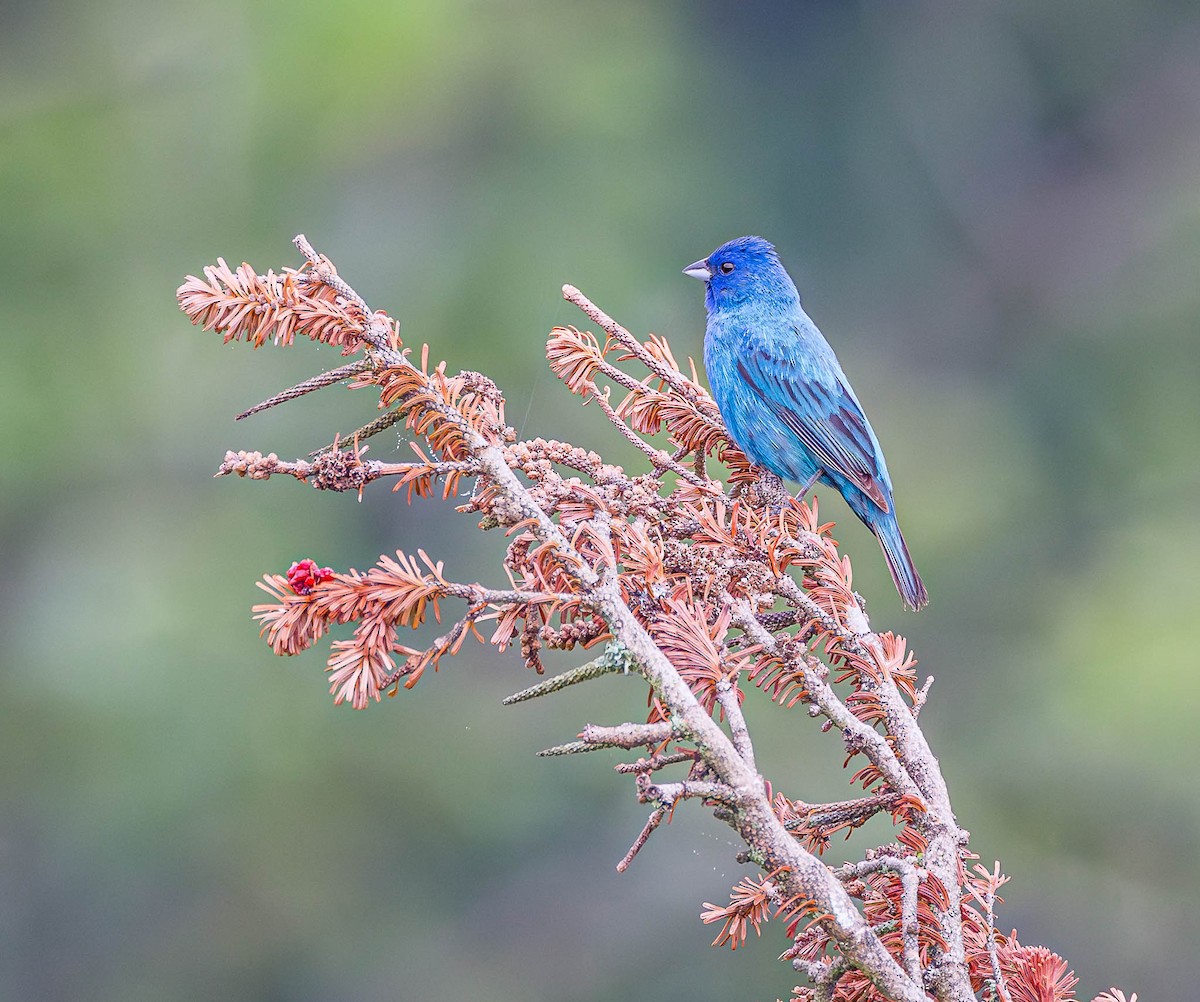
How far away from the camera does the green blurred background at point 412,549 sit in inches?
227

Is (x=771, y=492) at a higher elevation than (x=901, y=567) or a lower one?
lower

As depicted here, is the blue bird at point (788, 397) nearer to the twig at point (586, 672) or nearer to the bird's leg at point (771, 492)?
the bird's leg at point (771, 492)

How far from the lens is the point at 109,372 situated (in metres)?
6.23

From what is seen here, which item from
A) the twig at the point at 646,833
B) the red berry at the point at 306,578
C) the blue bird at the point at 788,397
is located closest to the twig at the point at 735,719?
the twig at the point at 646,833

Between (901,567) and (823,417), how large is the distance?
421 mm

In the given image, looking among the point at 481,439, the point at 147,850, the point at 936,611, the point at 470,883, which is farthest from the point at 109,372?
the point at 481,439

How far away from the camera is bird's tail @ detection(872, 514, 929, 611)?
10.1ft

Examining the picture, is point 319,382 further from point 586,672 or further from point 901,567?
point 901,567

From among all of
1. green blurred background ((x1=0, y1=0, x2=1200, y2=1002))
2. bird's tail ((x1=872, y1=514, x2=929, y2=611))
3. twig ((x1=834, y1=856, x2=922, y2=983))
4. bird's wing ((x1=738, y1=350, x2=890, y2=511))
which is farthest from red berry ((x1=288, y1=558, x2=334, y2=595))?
green blurred background ((x1=0, y1=0, x2=1200, y2=1002))

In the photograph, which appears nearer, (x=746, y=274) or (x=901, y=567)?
(x=901, y=567)

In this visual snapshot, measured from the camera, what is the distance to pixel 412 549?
6609 millimetres

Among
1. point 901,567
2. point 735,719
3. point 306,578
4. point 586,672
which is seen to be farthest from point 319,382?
point 901,567

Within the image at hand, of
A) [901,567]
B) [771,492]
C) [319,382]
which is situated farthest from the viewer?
[901,567]

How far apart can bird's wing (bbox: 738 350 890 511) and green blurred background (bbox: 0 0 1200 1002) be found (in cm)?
209
